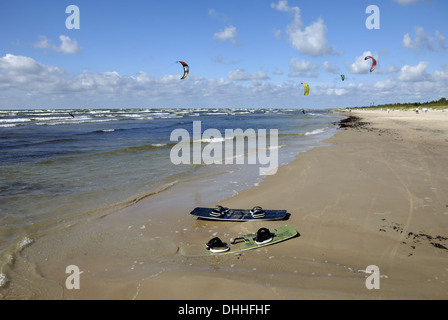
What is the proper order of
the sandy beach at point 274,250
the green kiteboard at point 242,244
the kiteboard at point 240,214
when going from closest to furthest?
the sandy beach at point 274,250
the green kiteboard at point 242,244
the kiteboard at point 240,214

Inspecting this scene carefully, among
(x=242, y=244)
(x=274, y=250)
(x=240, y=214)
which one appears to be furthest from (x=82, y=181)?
(x=274, y=250)

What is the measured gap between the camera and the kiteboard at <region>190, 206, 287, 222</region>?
6172mm

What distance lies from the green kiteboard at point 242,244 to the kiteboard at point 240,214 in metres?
0.68

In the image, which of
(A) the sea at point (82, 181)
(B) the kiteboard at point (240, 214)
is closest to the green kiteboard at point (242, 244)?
(B) the kiteboard at point (240, 214)

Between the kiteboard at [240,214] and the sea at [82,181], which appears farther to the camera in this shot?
the sea at [82,181]

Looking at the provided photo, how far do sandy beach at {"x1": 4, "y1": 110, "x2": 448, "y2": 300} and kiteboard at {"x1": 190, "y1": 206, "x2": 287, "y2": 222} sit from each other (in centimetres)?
19

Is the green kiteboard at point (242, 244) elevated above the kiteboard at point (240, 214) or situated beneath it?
situated beneath

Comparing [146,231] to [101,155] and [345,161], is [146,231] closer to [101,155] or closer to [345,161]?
[345,161]

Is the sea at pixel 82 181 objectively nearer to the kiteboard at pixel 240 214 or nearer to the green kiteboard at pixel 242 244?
the kiteboard at pixel 240 214

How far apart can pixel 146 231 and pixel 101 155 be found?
11664mm

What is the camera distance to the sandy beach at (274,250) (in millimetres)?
3697

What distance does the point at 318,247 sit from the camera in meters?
4.88

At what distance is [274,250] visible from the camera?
4.81m

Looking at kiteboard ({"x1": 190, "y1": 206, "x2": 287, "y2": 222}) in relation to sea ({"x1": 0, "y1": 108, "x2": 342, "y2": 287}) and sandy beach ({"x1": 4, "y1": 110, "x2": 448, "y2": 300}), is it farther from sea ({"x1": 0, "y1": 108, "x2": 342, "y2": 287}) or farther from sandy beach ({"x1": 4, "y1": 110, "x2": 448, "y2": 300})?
sea ({"x1": 0, "y1": 108, "x2": 342, "y2": 287})
